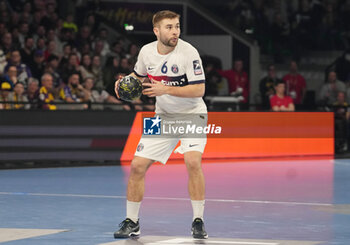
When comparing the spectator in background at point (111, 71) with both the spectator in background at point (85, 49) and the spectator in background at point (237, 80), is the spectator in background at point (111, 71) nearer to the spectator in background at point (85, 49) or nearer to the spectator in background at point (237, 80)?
the spectator in background at point (85, 49)

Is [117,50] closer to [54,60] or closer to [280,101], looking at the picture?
[54,60]

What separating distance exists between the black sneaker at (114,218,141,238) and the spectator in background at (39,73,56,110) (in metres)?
9.80

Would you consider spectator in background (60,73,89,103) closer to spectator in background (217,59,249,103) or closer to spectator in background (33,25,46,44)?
spectator in background (33,25,46,44)

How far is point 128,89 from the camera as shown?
9219 millimetres

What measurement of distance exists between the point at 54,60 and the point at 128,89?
12143 mm

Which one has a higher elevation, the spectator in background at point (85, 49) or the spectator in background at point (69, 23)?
the spectator in background at point (69, 23)

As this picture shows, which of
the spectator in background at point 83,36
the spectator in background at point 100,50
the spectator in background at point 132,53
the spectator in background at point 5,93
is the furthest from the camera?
the spectator in background at point 132,53

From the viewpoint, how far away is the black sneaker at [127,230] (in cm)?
931

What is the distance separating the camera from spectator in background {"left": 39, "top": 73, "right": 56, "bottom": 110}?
1909cm

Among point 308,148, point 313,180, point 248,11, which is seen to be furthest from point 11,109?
point 248,11

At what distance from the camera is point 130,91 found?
9219mm

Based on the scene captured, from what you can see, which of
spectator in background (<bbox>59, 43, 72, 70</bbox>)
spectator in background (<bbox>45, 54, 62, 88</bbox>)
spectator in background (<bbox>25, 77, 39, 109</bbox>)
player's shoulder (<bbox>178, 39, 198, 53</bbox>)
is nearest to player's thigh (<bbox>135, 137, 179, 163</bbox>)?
player's shoulder (<bbox>178, 39, 198, 53</bbox>)

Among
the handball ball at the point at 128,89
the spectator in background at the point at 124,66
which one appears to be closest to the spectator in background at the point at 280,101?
the spectator in background at the point at 124,66

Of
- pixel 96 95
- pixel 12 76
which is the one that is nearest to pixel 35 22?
pixel 96 95
